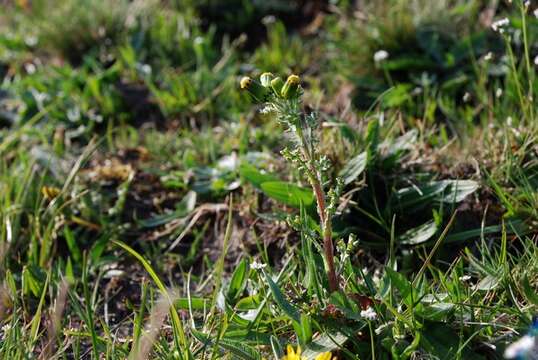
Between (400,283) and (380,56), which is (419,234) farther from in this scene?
(380,56)

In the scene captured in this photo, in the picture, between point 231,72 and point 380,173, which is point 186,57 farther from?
point 380,173

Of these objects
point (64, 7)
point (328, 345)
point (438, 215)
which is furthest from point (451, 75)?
point (64, 7)

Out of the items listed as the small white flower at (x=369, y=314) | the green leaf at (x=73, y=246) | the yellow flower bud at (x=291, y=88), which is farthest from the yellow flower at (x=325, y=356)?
the green leaf at (x=73, y=246)

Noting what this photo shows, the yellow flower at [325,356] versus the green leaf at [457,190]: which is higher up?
the yellow flower at [325,356]

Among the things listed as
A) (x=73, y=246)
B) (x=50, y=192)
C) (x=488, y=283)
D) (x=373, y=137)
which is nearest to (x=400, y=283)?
(x=488, y=283)

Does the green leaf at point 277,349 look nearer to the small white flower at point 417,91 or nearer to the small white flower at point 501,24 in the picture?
the small white flower at point 501,24

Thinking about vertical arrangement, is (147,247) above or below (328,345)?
below

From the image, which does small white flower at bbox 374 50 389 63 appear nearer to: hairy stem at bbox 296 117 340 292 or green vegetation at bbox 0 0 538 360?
green vegetation at bbox 0 0 538 360
